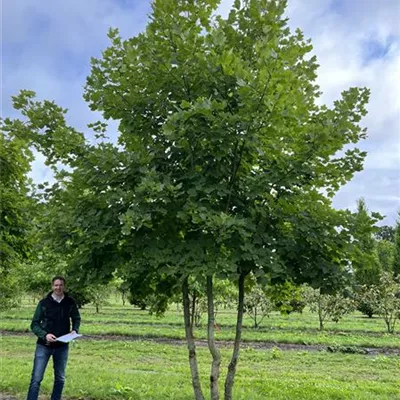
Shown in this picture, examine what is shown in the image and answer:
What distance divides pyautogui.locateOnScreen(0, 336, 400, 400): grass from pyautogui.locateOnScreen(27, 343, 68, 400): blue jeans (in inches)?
58.8

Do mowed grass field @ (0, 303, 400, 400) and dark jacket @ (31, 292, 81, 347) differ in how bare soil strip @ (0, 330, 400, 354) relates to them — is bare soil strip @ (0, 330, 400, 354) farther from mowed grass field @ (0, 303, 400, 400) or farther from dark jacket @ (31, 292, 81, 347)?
dark jacket @ (31, 292, 81, 347)

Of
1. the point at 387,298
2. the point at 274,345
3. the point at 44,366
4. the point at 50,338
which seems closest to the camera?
the point at 50,338

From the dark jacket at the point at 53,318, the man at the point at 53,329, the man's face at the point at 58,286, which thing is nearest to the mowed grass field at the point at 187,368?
the man at the point at 53,329

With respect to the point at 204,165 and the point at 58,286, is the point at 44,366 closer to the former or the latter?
the point at 58,286

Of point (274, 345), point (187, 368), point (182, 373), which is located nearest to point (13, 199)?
point (182, 373)

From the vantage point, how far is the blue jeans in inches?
204

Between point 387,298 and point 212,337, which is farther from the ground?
point 387,298

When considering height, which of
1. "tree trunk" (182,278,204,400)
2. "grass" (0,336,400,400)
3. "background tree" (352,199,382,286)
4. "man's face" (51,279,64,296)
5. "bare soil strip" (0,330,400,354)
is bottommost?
"grass" (0,336,400,400)

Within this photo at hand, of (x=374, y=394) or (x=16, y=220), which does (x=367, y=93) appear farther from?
(x=374, y=394)

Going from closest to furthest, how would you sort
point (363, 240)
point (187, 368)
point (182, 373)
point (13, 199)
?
point (363, 240) < point (13, 199) < point (182, 373) < point (187, 368)

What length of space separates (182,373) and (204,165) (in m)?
6.56

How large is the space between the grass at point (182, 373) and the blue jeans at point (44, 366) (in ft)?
4.90

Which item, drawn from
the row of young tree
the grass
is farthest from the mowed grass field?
the row of young tree

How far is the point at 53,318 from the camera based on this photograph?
5277 millimetres
